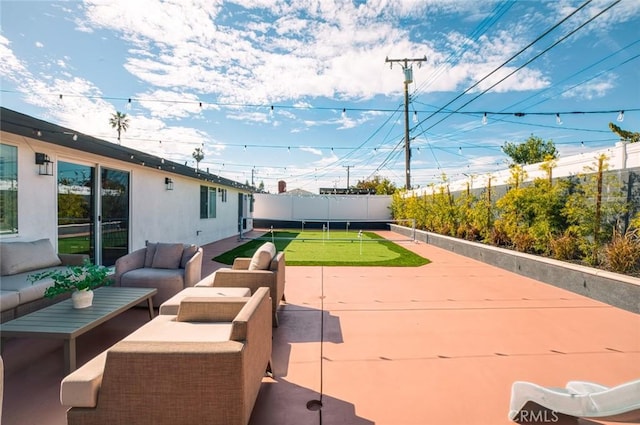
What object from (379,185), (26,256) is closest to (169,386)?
(26,256)

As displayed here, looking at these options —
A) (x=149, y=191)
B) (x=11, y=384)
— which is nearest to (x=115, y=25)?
(x=149, y=191)

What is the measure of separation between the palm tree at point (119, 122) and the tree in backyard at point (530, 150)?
121ft

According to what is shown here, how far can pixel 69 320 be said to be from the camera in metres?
2.70

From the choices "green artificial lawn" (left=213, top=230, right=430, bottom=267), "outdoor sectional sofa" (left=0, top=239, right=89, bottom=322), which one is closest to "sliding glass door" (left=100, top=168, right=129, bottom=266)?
"outdoor sectional sofa" (left=0, top=239, right=89, bottom=322)

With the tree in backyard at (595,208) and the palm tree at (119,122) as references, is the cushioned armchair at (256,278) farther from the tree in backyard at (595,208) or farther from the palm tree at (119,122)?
the palm tree at (119,122)

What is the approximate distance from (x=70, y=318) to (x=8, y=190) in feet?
8.44

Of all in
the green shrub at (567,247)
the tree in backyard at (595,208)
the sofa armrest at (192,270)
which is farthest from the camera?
the green shrub at (567,247)

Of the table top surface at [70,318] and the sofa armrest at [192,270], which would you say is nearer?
the table top surface at [70,318]

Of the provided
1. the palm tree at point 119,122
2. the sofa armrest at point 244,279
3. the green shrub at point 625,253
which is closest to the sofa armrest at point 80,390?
the sofa armrest at point 244,279

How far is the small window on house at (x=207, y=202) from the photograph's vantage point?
10422mm

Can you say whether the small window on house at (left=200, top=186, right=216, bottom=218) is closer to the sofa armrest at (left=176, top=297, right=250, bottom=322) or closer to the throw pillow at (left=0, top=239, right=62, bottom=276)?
the throw pillow at (left=0, top=239, right=62, bottom=276)

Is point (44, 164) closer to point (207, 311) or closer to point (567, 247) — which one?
point (207, 311)

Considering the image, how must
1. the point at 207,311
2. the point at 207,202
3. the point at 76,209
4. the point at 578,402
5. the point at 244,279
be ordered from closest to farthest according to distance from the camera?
the point at 578,402
the point at 207,311
the point at 244,279
the point at 76,209
the point at 207,202

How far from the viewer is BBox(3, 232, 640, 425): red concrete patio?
2.15 metres
